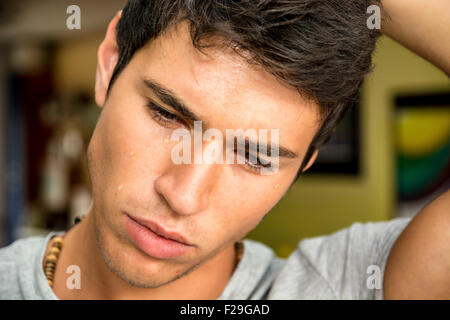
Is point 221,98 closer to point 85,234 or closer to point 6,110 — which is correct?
point 85,234

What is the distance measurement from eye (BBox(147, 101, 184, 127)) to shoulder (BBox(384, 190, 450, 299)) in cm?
49

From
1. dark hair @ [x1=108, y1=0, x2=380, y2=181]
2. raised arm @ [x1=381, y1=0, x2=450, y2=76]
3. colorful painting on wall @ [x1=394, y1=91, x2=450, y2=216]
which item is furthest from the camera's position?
colorful painting on wall @ [x1=394, y1=91, x2=450, y2=216]

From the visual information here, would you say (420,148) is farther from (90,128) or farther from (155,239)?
(90,128)

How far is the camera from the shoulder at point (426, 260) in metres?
0.83

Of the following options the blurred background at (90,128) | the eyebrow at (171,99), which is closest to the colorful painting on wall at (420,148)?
the blurred background at (90,128)

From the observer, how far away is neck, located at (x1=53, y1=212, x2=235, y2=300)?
961 millimetres

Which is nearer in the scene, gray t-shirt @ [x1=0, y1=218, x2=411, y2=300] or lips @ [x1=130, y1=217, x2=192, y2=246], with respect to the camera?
lips @ [x1=130, y1=217, x2=192, y2=246]

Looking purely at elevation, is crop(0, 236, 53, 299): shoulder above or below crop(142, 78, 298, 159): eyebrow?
below

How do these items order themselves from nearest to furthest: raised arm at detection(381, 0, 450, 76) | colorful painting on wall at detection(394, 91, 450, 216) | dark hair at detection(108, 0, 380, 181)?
1. dark hair at detection(108, 0, 380, 181)
2. raised arm at detection(381, 0, 450, 76)
3. colorful painting on wall at detection(394, 91, 450, 216)

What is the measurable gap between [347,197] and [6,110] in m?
3.92

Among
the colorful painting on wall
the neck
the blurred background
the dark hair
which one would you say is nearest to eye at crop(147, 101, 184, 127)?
the dark hair

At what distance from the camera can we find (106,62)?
95cm

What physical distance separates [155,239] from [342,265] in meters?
0.43

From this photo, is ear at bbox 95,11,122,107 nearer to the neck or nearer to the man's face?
the man's face
